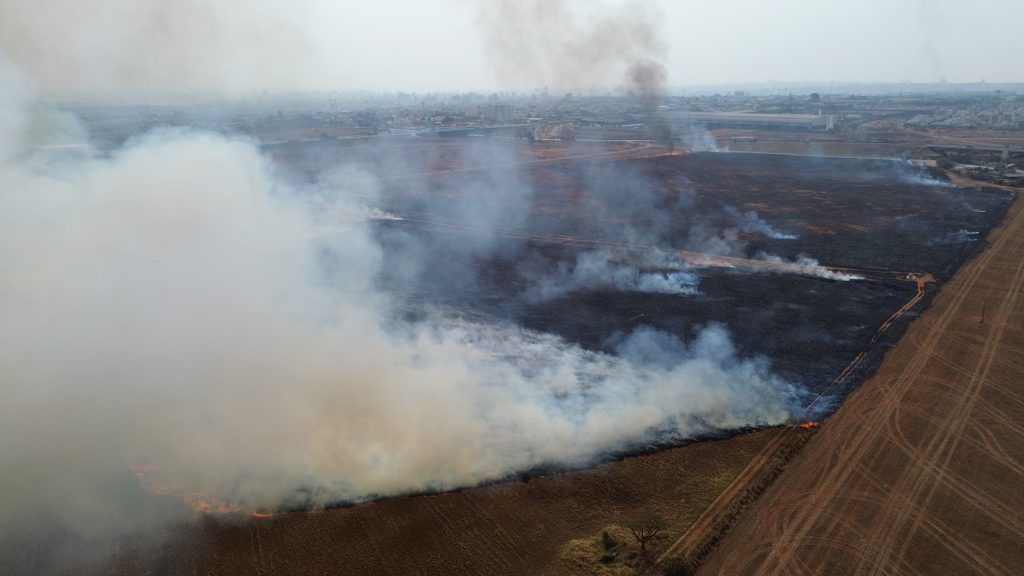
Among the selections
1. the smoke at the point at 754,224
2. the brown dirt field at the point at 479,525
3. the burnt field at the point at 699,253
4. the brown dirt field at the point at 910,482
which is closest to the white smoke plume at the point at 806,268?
the burnt field at the point at 699,253

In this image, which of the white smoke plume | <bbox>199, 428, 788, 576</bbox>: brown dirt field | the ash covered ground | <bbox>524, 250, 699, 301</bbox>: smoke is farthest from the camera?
the white smoke plume

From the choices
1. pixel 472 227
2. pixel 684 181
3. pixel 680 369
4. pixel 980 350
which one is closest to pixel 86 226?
pixel 680 369

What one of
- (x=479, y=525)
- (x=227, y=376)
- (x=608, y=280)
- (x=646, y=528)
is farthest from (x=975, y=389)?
(x=227, y=376)

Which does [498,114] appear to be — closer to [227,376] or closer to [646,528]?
[227,376]

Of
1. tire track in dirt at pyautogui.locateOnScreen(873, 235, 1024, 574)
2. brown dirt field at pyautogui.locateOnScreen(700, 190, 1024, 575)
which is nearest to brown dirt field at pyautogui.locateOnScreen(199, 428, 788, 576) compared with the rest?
brown dirt field at pyautogui.locateOnScreen(700, 190, 1024, 575)

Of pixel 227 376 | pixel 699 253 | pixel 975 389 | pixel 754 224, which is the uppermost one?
pixel 227 376

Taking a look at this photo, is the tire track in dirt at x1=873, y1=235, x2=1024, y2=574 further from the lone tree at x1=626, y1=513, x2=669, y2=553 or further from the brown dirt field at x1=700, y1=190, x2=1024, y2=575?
the lone tree at x1=626, y1=513, x2=669, y2=553
